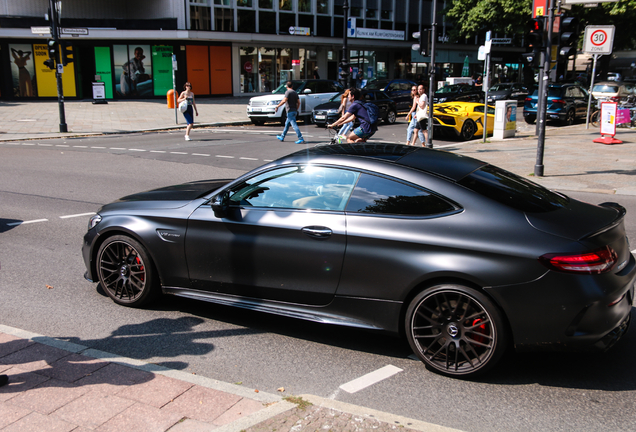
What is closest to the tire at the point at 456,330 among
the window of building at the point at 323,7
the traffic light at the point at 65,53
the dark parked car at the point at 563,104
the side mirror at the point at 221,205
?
the side mirror at the point at 221,205

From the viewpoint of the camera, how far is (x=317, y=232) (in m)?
4.39

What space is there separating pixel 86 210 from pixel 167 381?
20.9 ft

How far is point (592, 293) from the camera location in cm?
372

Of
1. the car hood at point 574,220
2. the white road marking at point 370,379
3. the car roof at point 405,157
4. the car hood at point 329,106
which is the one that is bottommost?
the white road marking at point 370,379

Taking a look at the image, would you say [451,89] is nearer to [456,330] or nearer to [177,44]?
[177,44]

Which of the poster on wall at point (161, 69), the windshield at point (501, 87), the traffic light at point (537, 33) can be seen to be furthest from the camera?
the poster on wall at point (161, 69)

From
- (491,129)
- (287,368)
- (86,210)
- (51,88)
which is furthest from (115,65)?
(287,368)

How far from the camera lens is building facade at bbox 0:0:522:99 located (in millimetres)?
34906

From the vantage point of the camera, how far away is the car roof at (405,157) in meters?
4.49

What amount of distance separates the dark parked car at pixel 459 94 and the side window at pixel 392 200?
90.1 ft

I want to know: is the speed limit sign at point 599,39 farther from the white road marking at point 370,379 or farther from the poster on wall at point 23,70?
the poster on wall at point 23,70

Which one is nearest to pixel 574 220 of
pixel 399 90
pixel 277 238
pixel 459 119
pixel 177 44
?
pixel 277 238

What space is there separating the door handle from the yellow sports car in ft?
54.5

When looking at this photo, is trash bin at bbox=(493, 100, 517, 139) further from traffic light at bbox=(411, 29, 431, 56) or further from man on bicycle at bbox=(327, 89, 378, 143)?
man on bicycle at bbox=(327, 89, 378, 143)
